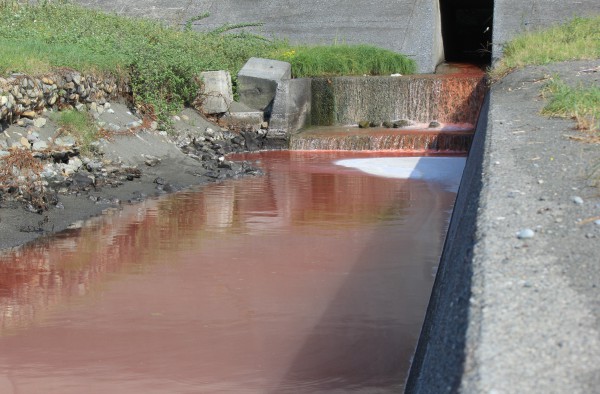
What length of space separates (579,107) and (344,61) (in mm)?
10338

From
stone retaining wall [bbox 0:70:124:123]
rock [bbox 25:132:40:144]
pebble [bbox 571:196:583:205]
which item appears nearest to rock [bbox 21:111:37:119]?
stone retaining wall [bbox 0:70:124:123]

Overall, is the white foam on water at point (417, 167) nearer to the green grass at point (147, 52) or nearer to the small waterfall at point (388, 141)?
the small waterfall at point (388, 141)

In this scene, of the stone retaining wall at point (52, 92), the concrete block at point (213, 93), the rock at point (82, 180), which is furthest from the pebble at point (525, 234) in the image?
the concrete block at point (213, 93)

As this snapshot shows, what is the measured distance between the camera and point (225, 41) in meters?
18.5

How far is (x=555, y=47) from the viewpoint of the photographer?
1345 centimetres

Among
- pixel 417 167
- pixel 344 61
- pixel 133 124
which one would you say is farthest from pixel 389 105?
pixel 133 124

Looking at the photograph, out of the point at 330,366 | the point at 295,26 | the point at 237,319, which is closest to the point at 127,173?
the point at 237,319

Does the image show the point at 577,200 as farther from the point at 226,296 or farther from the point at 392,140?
the point at 392,140

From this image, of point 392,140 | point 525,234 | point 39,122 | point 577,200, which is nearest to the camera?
point 525,234

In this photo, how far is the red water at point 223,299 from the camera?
4508 millimetres

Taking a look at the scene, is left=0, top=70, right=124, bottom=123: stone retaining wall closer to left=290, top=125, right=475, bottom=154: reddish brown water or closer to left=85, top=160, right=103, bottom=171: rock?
left=85, top=160, right=103, bottom=171: rock

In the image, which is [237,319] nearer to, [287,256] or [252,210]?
[287,256]

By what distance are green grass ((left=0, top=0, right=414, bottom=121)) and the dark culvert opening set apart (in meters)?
4.93

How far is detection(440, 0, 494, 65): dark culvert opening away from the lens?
22766 millimetres
